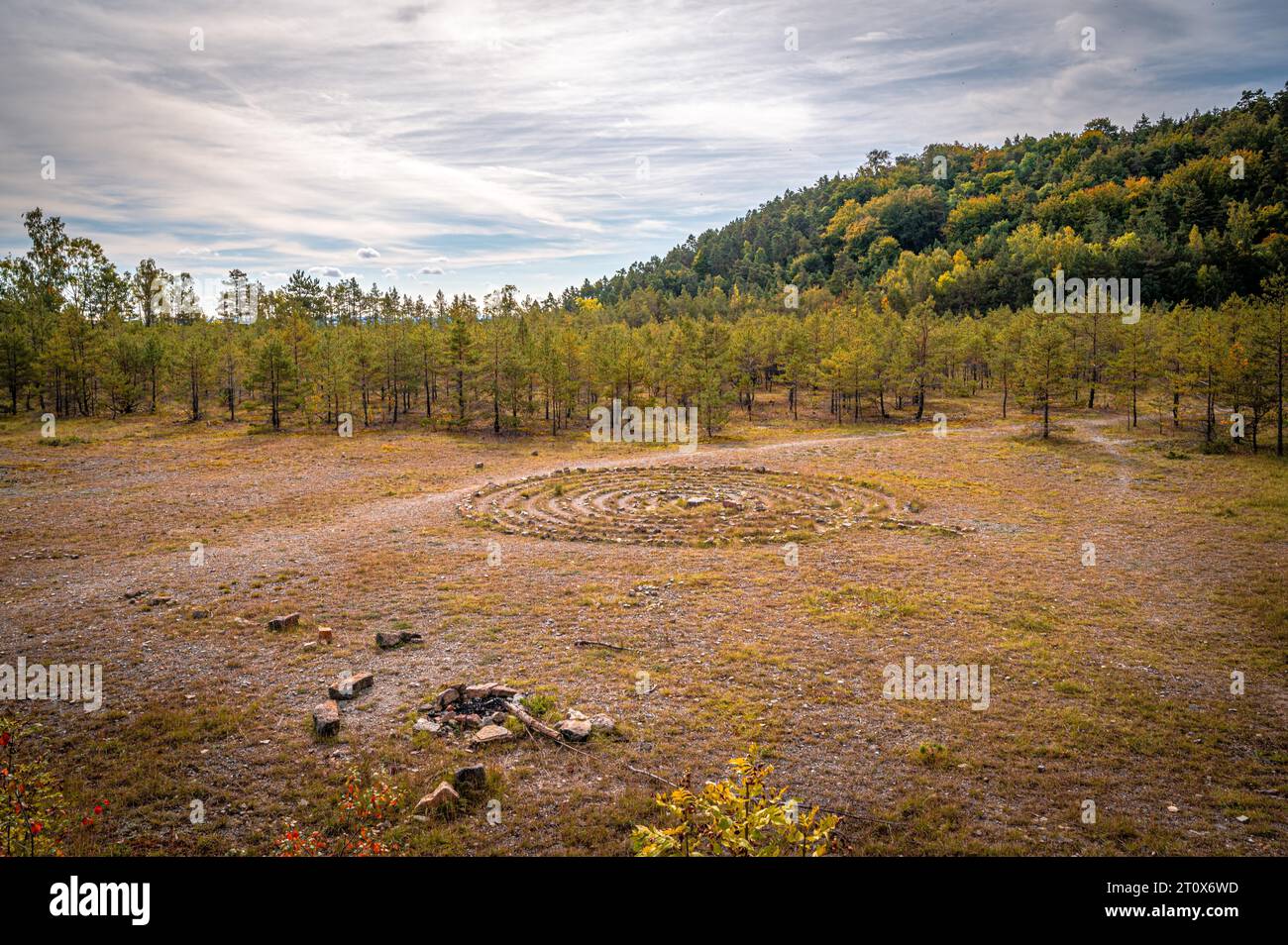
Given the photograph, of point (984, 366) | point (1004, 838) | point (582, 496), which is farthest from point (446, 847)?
point (984, 366)

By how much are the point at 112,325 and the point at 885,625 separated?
3511 inches

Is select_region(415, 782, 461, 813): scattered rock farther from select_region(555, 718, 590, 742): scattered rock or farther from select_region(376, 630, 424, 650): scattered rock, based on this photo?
select_region(376, 630, 424, 650): scattered rock

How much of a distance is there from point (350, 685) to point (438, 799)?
457 centimetres

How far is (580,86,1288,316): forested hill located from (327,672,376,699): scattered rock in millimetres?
100911

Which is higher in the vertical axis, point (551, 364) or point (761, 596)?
point (551, 364)

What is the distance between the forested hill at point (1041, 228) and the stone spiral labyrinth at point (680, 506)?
259ft

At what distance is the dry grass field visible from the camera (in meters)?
9.70

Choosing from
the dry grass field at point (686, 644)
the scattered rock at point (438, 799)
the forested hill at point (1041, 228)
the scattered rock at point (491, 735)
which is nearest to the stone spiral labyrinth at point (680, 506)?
the dry grass field at point (686, 644)

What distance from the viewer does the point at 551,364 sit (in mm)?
56688

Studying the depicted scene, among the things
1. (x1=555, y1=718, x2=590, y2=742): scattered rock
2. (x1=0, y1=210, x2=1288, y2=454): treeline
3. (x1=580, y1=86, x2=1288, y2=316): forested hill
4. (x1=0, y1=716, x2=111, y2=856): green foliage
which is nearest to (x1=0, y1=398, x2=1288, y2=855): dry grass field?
(x1=555, y1=718, x2=590, y2=742): scattered rock

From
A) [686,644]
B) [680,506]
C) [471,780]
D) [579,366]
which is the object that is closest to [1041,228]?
[579,366]

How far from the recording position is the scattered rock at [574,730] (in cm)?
1146
